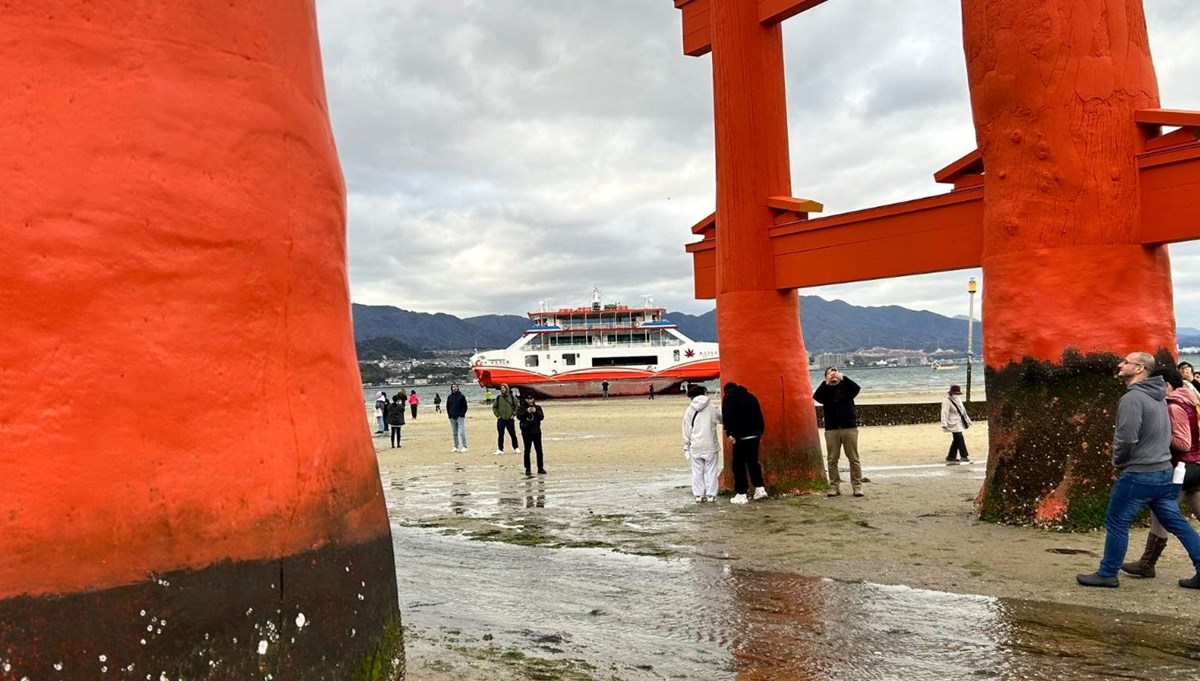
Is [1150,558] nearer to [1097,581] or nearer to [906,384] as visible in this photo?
[1097,581]

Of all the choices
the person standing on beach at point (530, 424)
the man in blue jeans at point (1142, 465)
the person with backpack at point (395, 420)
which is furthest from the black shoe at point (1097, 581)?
the person with backpack at point (395, 420)

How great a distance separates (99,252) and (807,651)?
13.6 feet

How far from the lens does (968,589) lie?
664cm

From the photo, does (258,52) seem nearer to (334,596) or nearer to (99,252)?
(99,252)

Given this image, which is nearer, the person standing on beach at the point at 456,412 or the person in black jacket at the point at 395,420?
the person standing on beach at the point at 456,412

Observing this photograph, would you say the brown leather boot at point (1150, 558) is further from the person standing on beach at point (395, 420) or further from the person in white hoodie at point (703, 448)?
the person standing on beach at point (395, 420)

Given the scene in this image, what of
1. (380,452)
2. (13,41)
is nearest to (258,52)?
(13,41)

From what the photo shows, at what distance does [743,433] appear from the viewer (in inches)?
460

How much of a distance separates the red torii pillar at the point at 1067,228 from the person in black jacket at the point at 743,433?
3.07 m

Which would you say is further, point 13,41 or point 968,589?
point 968,589

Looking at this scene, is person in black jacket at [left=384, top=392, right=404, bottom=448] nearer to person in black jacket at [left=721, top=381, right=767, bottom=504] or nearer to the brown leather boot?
person in black jacket at [left=721, top=381, right=767, bottom=504]

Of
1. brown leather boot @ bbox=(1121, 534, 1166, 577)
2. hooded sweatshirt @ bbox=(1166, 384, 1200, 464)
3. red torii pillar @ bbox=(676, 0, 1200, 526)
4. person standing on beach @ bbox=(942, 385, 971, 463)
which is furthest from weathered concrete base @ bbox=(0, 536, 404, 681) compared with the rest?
person standing on beach @ bbox=(942, 385, 971, 463)

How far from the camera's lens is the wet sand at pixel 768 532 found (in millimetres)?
6328

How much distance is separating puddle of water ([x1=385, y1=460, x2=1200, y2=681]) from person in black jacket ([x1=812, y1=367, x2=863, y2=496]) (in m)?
4.24
